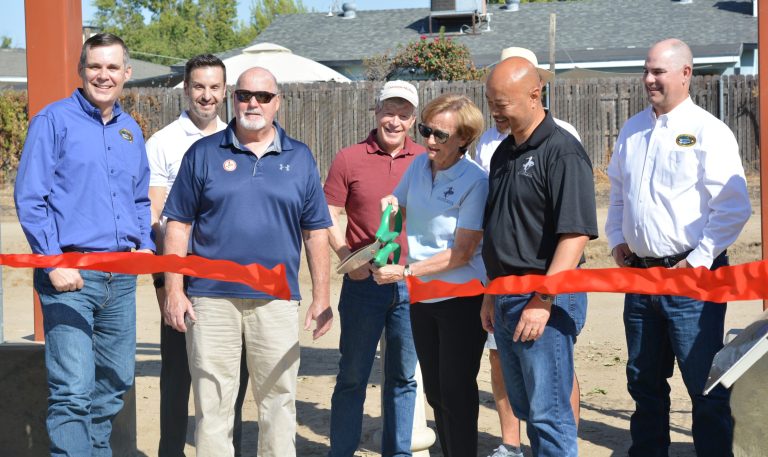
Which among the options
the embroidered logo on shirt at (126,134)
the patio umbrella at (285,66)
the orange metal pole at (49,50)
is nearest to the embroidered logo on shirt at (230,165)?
the embroidered logo on shirt at (126,134)

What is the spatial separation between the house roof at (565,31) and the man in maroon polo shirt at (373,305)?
79.0 feet

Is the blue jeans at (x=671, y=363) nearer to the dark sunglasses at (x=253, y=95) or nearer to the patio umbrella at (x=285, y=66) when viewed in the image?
the dark sunglasses at (x=253, y=95)

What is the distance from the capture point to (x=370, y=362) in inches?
208

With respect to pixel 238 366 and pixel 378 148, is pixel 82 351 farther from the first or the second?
pixel 378 148

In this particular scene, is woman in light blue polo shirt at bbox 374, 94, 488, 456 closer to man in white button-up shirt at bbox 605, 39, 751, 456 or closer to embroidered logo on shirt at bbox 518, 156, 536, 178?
embroidered logo on shirt at bbox 518, 156, 536, 178

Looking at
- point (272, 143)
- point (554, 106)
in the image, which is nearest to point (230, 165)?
point (272, 143)

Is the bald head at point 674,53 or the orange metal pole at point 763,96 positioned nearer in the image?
the bald head at point 674,53

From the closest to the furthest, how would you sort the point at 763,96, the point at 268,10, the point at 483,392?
the point at 763,96
the point at 483,392
the point at 268,10

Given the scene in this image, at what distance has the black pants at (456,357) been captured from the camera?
468 centimetres

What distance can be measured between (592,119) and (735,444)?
692 inches

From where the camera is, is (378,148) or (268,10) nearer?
(378,148)

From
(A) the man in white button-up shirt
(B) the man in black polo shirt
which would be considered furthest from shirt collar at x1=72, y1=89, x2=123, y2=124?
(A) the man in white button-up shirt

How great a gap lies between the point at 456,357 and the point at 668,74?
1.69m

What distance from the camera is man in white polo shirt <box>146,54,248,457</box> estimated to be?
17.4 feet
